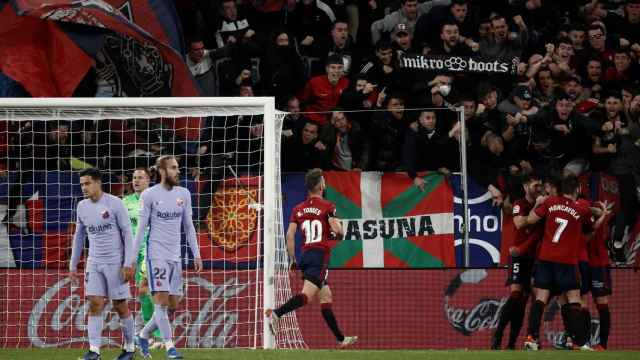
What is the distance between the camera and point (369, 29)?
20328mm

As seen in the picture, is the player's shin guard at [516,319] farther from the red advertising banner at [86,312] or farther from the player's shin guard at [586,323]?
the red advertising banner at [86,312]

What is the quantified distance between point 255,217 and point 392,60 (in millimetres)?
3813

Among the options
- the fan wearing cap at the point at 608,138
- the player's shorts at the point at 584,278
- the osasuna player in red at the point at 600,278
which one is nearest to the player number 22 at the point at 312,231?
the player's shorts at the point at 584,278

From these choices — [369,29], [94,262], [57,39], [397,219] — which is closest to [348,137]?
[397,219]

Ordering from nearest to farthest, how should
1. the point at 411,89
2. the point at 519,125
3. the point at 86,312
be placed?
the point at 86,312
the point at 519,125
the point at 411,89

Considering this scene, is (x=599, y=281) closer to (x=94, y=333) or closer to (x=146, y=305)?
(x=146, y=305)

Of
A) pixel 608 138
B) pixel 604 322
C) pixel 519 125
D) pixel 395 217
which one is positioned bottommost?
pixel 604 322

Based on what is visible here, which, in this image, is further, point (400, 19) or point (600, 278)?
point (400, 19)

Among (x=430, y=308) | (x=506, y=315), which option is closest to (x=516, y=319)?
(x=506, y=315)

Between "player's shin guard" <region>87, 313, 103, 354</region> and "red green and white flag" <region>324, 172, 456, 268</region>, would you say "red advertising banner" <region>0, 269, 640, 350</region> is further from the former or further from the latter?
"player's shin guard" <region>87, 313, 103, 354</region>

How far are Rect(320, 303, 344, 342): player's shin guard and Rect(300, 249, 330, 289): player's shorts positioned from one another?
366 millimetres

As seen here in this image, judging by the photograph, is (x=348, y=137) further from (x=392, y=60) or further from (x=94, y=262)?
(x=94, y=262)

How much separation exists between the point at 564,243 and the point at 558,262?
0.23 metres

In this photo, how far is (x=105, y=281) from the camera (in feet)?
41.7
